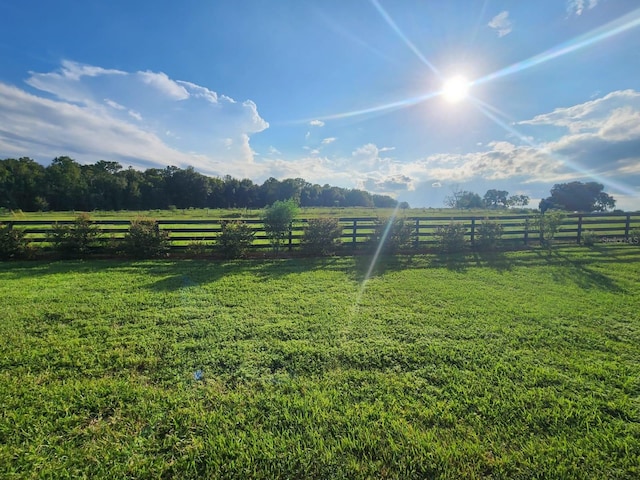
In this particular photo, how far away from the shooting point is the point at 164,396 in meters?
2.53

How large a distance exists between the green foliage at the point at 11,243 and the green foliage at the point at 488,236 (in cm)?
1491

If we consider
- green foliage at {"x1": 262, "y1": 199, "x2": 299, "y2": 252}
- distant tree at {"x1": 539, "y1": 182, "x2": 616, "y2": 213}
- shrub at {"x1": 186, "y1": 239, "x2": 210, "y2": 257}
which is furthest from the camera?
distant tree at {"x1": 539, "y1": 182, "x2": 616, "y2": 213}

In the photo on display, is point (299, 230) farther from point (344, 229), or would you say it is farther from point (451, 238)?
point (451, 238)

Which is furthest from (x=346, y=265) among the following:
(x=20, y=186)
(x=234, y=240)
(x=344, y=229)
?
(x=20, y=186)

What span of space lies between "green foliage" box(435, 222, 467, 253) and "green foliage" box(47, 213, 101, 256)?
37.5 feet

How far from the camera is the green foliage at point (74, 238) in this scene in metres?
8.48

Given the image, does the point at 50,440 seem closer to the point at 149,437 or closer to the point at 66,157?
the point at 149,437

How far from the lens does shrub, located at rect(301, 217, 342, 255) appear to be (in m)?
9.51

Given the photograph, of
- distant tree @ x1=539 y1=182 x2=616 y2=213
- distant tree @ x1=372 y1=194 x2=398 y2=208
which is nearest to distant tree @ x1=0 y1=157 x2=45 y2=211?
distant tree @ x1=372 y1=194 x2=398 y2=208

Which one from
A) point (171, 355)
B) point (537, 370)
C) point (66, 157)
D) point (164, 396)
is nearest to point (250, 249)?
point (171, 355)

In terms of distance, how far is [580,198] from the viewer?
58.6 meters

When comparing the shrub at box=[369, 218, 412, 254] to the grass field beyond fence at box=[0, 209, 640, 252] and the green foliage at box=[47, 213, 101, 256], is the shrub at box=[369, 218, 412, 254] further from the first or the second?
the green foliage at box=[47, 213, 101, 256]

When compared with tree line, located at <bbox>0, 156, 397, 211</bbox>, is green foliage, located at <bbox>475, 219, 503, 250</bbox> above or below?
below

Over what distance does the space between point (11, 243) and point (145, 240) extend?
3.76 metres
